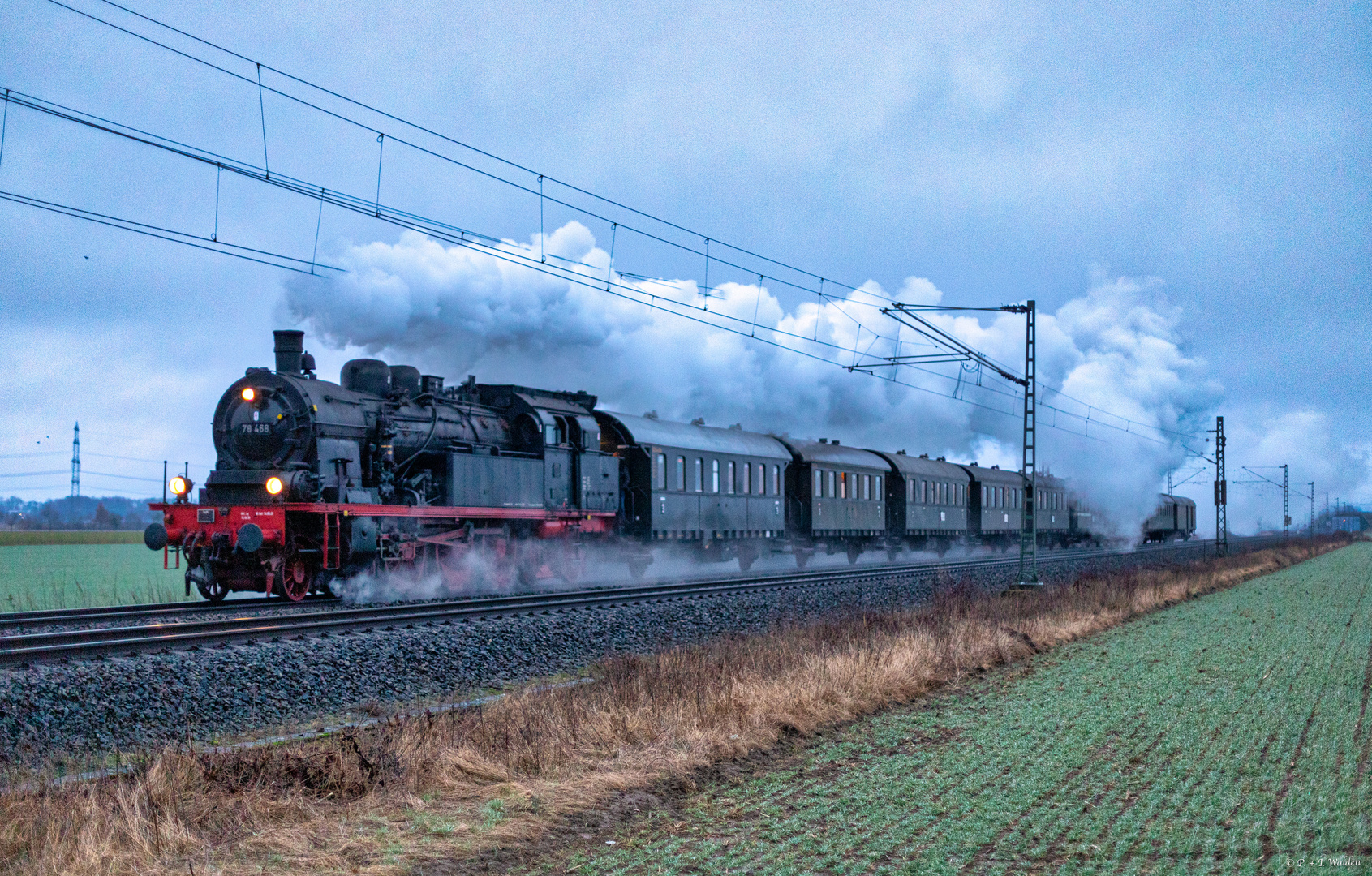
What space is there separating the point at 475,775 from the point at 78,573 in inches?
1569

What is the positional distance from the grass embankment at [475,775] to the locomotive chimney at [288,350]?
1018 centimetres

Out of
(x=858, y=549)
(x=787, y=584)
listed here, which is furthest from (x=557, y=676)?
(x=858, y=549)

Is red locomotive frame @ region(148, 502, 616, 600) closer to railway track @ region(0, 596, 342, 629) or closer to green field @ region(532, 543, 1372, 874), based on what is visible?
railway track @ region(0, 596, 342, 629)

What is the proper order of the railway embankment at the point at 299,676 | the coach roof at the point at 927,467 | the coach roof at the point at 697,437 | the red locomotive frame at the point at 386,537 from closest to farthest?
the railway embankment at the point at 299,676, the red locomotive frame at the point at 386,537, the coach roof at the point at 697,437, the coach roof at the point at 927,467

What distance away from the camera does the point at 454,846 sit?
558 centimetres

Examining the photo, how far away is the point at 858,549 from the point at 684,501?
509 inches

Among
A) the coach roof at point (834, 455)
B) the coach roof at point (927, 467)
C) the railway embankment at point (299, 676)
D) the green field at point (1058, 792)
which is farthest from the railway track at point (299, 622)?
the coach roof at point (927, 467)

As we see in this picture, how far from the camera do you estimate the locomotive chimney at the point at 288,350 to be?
18656mm

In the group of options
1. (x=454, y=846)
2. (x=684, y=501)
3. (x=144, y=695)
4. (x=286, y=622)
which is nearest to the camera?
(x=454, y=846)

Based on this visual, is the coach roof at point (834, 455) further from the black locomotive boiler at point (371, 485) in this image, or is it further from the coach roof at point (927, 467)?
the black locomotive boiler at point (371, 485)

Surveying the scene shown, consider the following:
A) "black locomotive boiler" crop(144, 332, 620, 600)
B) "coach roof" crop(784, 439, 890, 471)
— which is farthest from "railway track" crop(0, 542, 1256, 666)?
"coach roof" crop(784, 439, 890, 471)

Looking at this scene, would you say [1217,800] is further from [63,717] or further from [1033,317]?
[1033,317]

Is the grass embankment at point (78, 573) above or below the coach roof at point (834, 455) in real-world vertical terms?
below

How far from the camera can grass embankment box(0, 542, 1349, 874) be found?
536 cm
